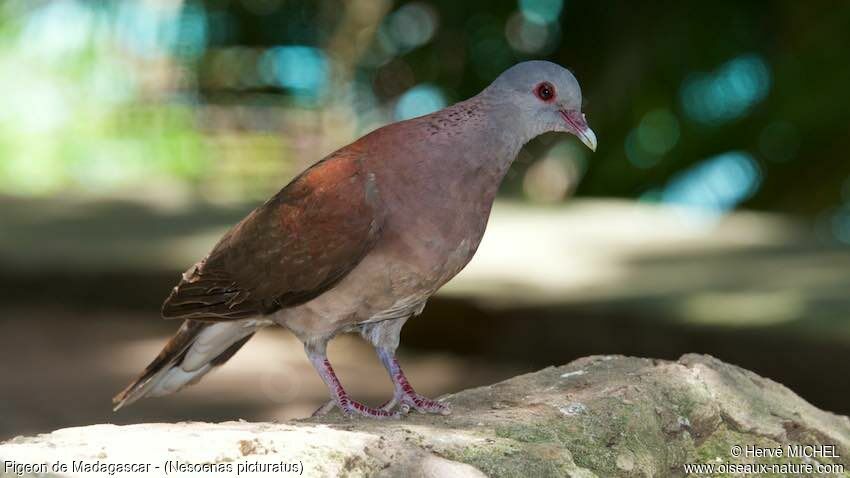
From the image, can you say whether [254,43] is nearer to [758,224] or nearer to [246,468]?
[758,224]

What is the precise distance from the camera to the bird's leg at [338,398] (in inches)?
126

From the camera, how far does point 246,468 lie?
7.75 ft

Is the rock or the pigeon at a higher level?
the pigeon

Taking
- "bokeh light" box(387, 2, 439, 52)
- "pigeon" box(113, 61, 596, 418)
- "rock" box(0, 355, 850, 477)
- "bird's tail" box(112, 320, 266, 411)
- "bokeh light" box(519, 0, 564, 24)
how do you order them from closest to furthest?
"rock" box(0, 355, 850, 477) < "pigeon" box(113, 61, 596, 418) < "bird's tail" box(112, 320, 266, 411) < "bokeh light" box(519, 0, 564, 24) < "bokeh light" box(387, 2, 439, 52)

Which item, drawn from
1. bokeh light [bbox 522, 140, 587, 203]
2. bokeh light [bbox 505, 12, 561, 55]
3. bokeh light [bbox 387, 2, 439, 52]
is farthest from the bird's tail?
bokeh light [bbox 387, 2, 439, 52]

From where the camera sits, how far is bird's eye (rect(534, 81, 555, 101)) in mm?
3281

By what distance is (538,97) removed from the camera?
3285 millimetres

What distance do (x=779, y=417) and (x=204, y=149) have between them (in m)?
12.3

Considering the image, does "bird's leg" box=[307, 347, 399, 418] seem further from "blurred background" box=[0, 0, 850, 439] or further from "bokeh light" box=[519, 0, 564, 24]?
"bokeh light" box=[519, 0, 564, 24]

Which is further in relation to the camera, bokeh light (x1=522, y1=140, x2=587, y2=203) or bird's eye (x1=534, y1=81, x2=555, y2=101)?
bokeh light (x1=522, y1=140, x2=587, y2=203)

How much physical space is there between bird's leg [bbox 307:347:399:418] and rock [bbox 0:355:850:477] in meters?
0.04

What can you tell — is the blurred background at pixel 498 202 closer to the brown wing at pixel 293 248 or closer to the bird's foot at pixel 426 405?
the brown wing at pixel 293 248

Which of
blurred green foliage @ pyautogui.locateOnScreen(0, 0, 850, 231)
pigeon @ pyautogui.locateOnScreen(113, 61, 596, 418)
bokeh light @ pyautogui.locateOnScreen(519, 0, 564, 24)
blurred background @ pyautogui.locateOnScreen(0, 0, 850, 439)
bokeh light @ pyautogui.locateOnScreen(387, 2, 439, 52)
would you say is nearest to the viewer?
pigeon @ pyautogui.locateOnScreen(113, 61, 596, 418)

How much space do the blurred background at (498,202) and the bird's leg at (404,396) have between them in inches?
105
